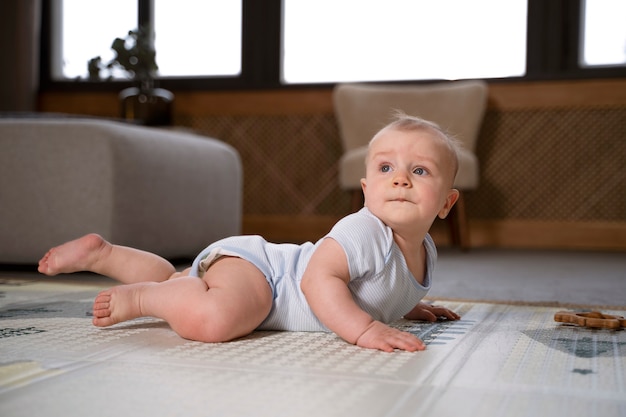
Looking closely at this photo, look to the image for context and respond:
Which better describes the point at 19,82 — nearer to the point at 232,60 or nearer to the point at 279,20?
the point at 232,60

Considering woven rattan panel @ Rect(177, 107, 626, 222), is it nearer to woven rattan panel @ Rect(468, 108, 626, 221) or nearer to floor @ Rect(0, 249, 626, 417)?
woven rattan panel @ Rect(468, 108, 626, 221)

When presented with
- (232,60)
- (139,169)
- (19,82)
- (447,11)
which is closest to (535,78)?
(447,11)

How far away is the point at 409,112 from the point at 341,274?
7.85 feet

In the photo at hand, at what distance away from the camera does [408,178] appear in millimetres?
995

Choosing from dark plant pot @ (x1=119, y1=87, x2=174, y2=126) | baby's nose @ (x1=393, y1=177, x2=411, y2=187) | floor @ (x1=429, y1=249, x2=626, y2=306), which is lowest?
floor @ (x1=429, y1=249, x2=626, y2=306)

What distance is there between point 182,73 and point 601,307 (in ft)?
9.75

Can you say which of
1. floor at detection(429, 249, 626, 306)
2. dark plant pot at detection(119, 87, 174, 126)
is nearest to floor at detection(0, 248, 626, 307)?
floor at detection(429, 249, 626, 306)

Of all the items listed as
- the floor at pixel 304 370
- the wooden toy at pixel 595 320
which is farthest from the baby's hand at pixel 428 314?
the wooden toy at pixel 595 320

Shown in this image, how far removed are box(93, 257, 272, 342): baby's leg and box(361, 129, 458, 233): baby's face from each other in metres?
0.19

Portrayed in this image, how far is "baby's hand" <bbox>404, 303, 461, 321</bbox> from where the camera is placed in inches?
45.9

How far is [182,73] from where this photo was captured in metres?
3.95

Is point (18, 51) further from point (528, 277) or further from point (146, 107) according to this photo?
point (528, 277)

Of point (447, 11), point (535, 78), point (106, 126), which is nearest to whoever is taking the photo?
point (106, 126)

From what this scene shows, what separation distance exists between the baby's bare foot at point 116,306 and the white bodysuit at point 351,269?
90 mm
